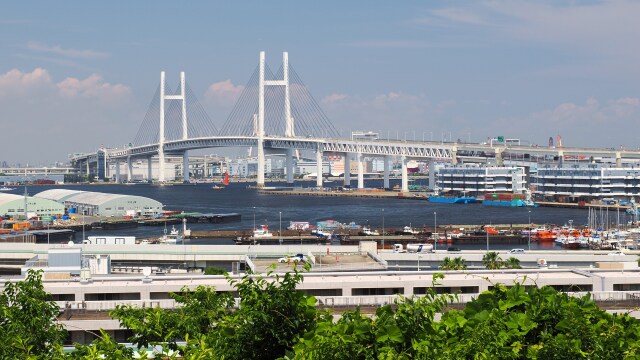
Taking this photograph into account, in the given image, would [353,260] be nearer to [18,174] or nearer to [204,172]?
[204,172]

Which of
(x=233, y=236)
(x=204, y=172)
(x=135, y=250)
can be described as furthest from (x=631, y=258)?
(x=204, y=172)

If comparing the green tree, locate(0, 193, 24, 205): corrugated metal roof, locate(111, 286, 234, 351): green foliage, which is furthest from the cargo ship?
locate(111, 286, 234, 351): green foliage

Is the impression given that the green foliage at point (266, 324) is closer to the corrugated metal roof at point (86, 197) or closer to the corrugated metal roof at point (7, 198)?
the corrugated metal roof at point (86, 197)

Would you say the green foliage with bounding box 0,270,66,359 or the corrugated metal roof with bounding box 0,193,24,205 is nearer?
the green foliage with bounding box 0,270,66,359

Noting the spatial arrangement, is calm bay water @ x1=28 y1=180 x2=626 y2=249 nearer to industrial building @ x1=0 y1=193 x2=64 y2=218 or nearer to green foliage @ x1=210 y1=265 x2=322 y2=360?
industrial building @ x1=0 y1=193 x2=64 y2=218

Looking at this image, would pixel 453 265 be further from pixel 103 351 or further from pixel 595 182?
pixel 595 182

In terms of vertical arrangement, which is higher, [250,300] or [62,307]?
[250,300]
